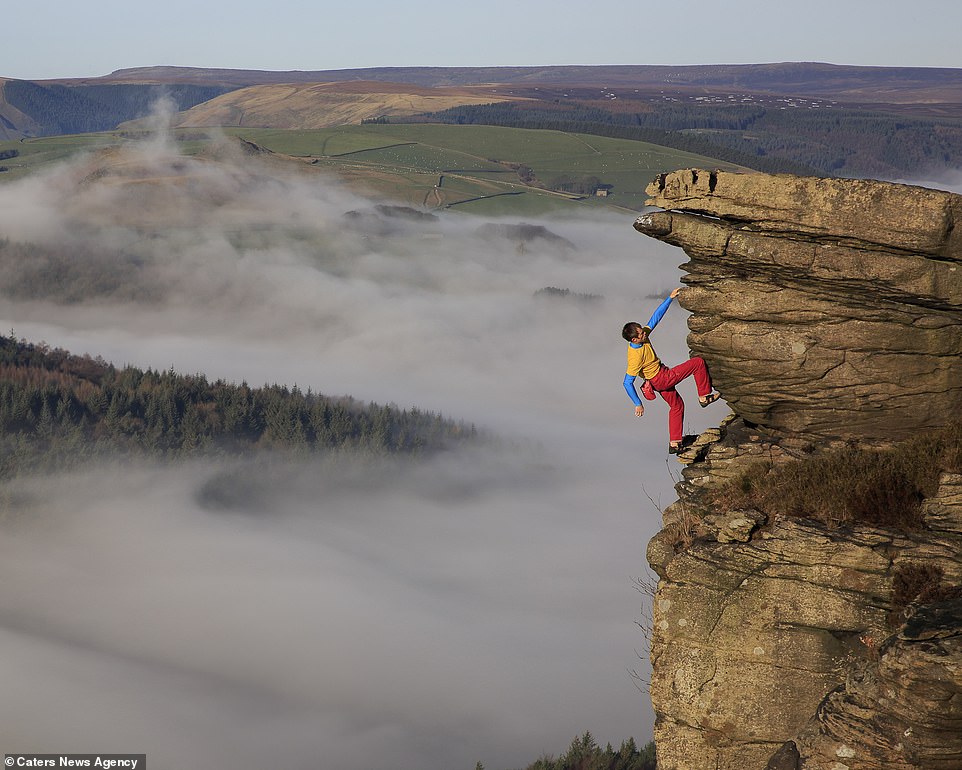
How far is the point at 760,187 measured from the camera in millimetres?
21719

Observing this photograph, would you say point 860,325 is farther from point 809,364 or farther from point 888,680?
point 888,680

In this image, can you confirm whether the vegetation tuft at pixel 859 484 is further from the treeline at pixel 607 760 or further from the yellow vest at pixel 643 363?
the treeline at pixel 607 760

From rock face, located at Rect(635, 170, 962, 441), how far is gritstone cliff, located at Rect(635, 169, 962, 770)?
38mm

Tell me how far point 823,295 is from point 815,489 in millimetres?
3915

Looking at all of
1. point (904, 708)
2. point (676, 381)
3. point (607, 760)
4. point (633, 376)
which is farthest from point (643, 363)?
point (607, 760)

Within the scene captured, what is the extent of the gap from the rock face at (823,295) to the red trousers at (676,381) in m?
0.33

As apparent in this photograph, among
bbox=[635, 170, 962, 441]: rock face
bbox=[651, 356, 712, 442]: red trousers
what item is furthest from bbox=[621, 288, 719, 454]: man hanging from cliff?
bbox=[635, 170, 962, 441]: rock face

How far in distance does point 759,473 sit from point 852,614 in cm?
341

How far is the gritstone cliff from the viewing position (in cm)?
1720

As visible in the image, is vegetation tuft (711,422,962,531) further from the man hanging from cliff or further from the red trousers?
the man hanging from cliff

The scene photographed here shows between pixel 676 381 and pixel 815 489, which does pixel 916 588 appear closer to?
pixel 815 489

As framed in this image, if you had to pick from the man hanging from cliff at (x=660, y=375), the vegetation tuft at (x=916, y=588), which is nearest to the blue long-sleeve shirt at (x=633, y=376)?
the man hanging from cliff at (x=660, y=375)

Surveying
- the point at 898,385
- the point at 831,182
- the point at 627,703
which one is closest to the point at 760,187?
the point at 831,182

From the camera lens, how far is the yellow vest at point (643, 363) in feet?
79.2
